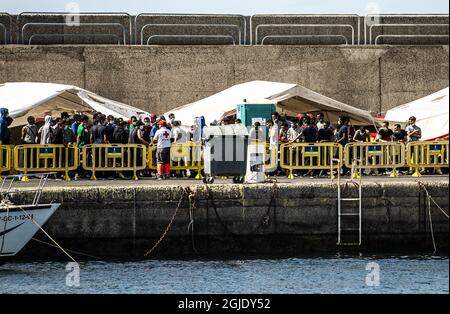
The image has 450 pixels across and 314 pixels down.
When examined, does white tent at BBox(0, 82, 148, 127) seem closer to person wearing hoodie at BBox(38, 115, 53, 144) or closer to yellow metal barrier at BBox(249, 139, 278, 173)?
person wearing hoodie at BBox(38, 115, 53, 144)

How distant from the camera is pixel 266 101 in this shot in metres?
34.2

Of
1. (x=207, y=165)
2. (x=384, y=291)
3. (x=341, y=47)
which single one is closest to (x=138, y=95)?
(x=341, y=47)

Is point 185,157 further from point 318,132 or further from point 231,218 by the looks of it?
point 231,218

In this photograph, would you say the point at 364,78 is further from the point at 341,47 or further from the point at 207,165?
the point at 207,165

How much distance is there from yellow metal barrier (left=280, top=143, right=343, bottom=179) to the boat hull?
656 cm

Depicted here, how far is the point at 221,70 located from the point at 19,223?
13978 millimetres

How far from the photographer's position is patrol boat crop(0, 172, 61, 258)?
27.0 m

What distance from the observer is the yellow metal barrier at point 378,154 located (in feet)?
104

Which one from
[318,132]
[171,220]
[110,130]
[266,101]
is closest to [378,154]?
[318,132]

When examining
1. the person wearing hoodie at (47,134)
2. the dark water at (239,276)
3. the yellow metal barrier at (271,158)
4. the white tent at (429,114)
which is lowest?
the dark water at (239,276)

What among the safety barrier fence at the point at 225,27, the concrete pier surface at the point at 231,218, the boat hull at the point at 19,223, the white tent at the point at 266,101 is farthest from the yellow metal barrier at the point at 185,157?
the safety barrier fence at the point at 225,27

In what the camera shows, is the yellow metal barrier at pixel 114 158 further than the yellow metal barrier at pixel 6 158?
Yes

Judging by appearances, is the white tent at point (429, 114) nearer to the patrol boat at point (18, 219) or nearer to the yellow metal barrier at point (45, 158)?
the yellow metal barrier at point (45, 158)

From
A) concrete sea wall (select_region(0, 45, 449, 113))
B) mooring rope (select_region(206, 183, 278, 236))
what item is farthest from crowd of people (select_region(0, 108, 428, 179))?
concrete sea wall (select_region(0, 45, 449, 113))
